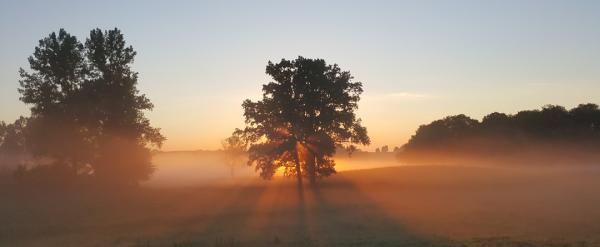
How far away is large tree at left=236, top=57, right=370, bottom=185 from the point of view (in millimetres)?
47531

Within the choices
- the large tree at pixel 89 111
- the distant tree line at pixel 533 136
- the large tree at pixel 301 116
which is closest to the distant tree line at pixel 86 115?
the large tree at pixel 89 111

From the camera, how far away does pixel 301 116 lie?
48125 mm

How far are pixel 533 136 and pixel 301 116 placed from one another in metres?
58.9

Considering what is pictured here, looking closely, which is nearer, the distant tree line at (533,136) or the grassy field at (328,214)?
the grassy field at (328,214)

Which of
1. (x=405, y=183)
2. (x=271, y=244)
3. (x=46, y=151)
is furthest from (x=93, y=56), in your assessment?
(x=271, y=244)

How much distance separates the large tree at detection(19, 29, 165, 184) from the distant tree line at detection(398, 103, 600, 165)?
62.4 meters

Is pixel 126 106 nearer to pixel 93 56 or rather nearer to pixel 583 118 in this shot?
pixel 93 56

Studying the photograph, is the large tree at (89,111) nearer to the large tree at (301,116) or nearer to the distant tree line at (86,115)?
the distant tree line at (86,115)

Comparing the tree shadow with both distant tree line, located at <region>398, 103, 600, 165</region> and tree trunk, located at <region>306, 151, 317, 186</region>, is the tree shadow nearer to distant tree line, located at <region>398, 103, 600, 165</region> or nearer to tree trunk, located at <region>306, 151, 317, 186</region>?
tree trunk, located at <region>306, 151, 317, 186</region>

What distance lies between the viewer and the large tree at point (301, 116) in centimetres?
4753

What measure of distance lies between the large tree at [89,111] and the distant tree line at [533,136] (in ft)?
205

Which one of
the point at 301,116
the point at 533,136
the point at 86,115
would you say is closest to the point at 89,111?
the point at 86,115

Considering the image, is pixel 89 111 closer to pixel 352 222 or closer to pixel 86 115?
pixel 86 115

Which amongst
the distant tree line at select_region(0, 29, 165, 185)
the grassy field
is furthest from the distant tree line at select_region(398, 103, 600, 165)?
the distant tree line at select_region(0, 29, 165, 185)
